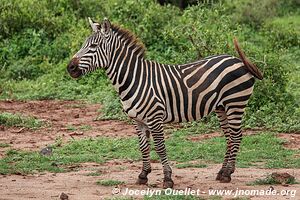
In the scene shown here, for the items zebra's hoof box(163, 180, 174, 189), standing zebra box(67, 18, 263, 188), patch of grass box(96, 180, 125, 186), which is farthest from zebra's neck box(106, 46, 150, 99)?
zebra's hoof box(163, 180, 174, 189)

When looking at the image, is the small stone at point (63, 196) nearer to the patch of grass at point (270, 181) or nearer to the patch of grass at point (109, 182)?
the patch of grass at point (109, 182)

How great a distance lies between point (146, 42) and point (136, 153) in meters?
8.36

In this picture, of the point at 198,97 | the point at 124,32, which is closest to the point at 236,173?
the point at 198,97

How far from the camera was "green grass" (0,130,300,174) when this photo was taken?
10.7 meters

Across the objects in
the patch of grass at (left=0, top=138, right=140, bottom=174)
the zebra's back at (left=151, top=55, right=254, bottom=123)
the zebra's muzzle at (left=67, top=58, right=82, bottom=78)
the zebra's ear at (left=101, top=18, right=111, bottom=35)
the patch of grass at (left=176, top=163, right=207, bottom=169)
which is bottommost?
the patch of grass at (left=0, top=138, right=140, bottom=174)

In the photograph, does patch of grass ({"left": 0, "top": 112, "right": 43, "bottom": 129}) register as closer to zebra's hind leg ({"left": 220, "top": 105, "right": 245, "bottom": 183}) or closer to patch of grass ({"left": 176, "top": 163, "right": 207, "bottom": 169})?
patch of grass ({"left": 176, "top": 163, "right": 207, "bottom": 169})

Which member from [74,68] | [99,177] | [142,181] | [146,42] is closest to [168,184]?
[142,181]

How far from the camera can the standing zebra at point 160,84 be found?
9430 millimetres

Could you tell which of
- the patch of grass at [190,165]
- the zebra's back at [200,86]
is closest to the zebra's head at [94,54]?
the zebra's back at [200,86]

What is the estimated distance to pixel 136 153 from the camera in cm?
1167

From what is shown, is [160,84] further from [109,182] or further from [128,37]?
[109,182]

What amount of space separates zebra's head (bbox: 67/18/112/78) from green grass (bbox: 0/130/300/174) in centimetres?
175

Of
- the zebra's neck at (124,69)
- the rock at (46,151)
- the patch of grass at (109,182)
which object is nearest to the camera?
the patch of grass at (109,182)

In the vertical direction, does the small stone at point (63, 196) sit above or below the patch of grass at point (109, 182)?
above
